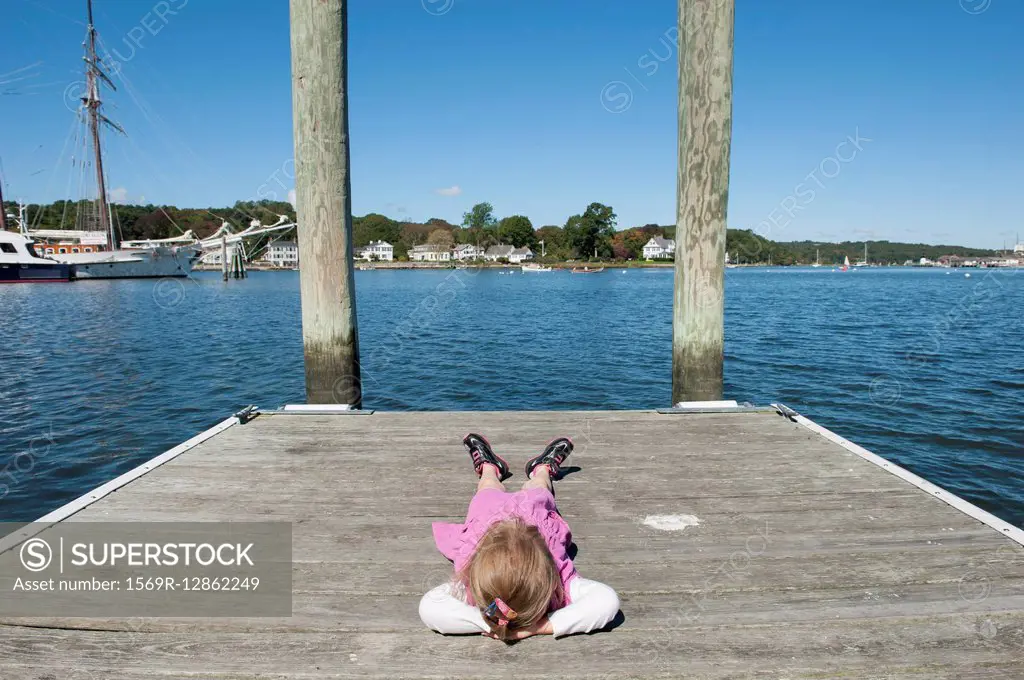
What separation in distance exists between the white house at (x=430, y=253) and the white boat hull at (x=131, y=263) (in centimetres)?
9715

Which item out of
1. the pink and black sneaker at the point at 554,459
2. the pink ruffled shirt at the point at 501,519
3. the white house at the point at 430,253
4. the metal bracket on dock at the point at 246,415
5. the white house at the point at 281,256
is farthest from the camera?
the white house at the point at 430,253

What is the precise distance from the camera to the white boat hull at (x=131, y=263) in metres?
70.9

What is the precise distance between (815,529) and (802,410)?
1050 cm

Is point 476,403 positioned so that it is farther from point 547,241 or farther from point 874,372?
point 547,241

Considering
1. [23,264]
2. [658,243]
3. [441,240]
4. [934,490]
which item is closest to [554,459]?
[934,490]

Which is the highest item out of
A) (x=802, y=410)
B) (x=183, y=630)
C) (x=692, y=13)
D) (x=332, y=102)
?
(x=692, y=13)

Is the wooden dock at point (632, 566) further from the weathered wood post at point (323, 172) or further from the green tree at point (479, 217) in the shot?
the green tree at point (479, 217)

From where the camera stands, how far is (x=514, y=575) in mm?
2607

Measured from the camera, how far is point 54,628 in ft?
8.82

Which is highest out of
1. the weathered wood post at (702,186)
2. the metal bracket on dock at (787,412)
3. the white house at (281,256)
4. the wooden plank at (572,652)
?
the white house at (281,256)

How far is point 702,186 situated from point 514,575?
4.41m

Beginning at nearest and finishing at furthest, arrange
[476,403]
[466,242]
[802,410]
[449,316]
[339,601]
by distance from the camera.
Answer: [339,601] → [802,410] → [476,403] → [449,316] → [466,242]

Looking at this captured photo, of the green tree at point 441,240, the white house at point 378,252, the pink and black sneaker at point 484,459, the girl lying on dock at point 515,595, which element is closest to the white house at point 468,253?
the green tree at point 441,240

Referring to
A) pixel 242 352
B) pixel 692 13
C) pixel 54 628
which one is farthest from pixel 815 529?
pixel 242 352
